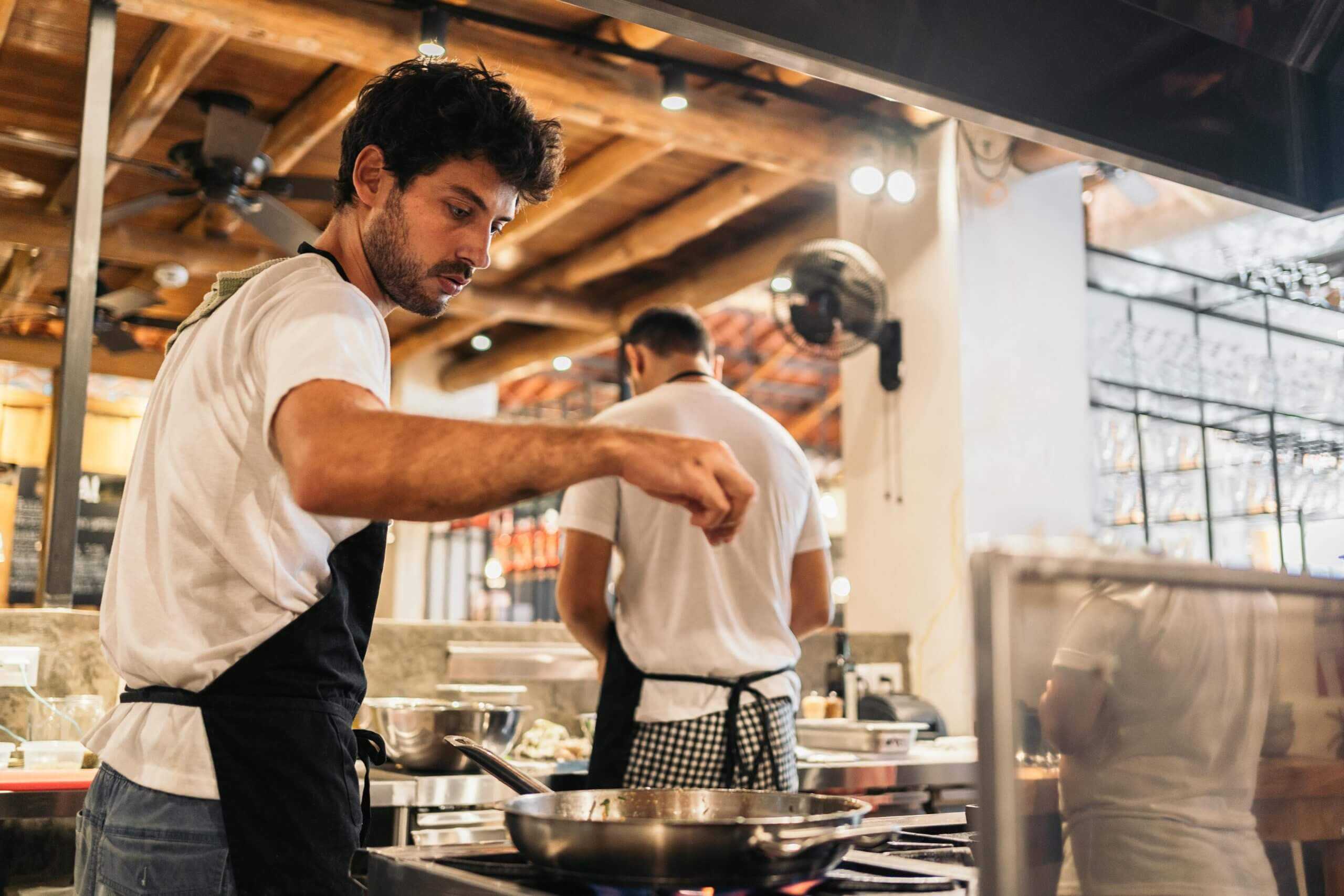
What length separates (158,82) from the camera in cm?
447

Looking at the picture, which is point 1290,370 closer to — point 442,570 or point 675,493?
Result: point 675,493

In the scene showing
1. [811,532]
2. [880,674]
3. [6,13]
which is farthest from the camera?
[880,674]

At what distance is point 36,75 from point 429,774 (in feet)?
11.7

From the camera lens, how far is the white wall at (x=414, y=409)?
851cm

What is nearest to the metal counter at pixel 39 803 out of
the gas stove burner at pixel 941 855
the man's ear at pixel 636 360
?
the man's ear at pixel 636 360

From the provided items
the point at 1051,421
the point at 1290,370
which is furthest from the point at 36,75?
the point at 1290,370

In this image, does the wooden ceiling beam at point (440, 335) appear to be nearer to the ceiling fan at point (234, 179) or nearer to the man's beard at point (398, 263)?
the ceiling fan at point (234, 179)

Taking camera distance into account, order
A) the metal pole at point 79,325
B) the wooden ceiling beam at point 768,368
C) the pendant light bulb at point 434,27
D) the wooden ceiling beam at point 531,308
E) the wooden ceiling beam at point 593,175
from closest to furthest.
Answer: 1. the metal pole at point 79,325
2. the pendant light bulb at point 434,27
3. the wooden ceiling beam at point 593,175
4. the wooden ceiling beam at point 531,308
5. the wooden ceiling beam at point 768,368

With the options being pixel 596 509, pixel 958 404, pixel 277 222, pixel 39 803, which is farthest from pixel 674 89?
pixel 39 803

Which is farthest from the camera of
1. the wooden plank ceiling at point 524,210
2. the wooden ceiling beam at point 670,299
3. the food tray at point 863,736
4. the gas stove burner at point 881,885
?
the wooden ceiling beam at point 670,299

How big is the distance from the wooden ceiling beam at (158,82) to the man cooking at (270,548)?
10.0ft

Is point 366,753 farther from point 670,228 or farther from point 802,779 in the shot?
point 670,228

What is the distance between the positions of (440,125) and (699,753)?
1.40m

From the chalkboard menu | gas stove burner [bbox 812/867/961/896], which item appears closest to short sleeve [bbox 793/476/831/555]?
gas stove burner [bbox 812/867/961/896]
